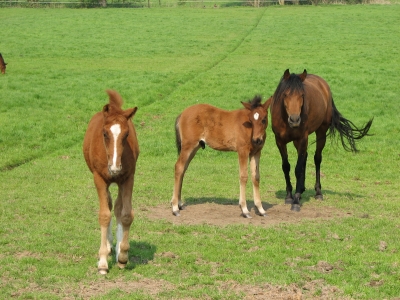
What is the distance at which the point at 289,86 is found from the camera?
11.7 metres

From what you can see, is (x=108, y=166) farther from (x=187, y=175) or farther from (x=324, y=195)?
(x=187, y=175)

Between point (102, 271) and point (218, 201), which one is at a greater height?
point (102, 271)

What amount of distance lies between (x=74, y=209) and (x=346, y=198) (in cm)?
525

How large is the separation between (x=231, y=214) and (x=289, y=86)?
2565mm

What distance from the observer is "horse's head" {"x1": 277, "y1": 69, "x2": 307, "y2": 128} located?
11.4 meters

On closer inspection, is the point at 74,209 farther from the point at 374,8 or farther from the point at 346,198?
the point at 374,8

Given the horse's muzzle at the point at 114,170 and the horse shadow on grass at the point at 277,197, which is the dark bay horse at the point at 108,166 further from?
the horse shadow on grass at the point at 277,197

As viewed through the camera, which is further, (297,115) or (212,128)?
(297,115)

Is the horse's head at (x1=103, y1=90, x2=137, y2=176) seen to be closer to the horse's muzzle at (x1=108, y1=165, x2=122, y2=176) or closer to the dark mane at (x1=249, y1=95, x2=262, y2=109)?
the horse's muzzle at (x1=108, y1=165, x2=122, y2=176)

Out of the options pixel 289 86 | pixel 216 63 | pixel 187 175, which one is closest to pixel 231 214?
pixel 289 86

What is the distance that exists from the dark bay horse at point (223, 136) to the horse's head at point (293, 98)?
2.31 feet

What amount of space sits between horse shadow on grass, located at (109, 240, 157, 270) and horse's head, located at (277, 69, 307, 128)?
3.81 metres

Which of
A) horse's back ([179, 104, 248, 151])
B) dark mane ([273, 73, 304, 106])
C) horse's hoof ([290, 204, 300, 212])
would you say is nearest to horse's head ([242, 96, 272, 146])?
horse's back ([179, 104, 248, 151])

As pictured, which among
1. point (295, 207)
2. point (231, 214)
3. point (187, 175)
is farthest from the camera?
point (187, 175)
